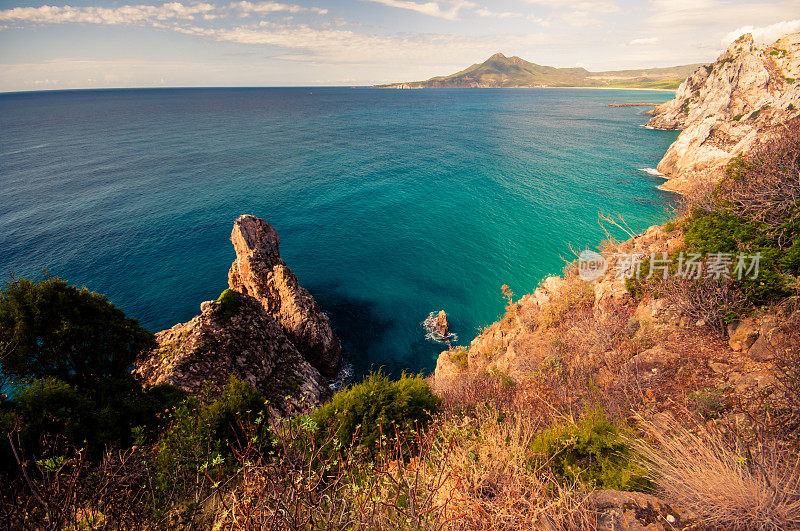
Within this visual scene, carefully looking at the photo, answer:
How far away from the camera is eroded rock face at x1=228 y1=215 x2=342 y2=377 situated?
952 inches

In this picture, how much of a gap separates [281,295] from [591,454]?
22.3 meters

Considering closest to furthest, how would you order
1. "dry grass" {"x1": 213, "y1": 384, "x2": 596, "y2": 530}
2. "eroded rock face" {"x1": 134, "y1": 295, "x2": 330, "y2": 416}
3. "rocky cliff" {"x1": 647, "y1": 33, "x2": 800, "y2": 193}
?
1. "dry grass" {"x1": 213, "y1": 384, "x2": 596, "y2": 530}
2. "eroded rock face" {"x1": 134, "y1": 295, "x2": 330, "y2": 416}
3. "rocky cliff" {"x1": 647, "y1": 33, "x2": 800, "y2": 193}

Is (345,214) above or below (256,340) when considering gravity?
above

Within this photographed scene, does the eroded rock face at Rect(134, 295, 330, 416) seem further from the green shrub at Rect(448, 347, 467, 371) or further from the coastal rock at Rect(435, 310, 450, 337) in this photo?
the coastal rock at Rect(435, 310, 450, 337)

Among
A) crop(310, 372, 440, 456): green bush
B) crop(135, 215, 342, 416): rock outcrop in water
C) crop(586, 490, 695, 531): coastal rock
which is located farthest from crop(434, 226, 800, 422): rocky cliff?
crop(135, 215, 342, 416): rock outcrop in water

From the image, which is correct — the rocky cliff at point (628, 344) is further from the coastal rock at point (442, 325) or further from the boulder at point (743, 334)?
the coastal rock at point (442, 325)

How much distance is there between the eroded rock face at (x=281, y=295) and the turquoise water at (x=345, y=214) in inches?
121

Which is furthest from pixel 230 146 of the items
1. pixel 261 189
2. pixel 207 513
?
pixel 207 513

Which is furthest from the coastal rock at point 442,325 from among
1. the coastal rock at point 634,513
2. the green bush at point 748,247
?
the coastal rock at point 634,513

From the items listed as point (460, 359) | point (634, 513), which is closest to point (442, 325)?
point (460, 359)

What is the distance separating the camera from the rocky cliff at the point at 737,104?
47.3 metres

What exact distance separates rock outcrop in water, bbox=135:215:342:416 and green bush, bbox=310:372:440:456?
2427mm

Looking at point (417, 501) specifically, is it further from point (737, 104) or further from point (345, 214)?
point (737, 104)

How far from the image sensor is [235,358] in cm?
1789
